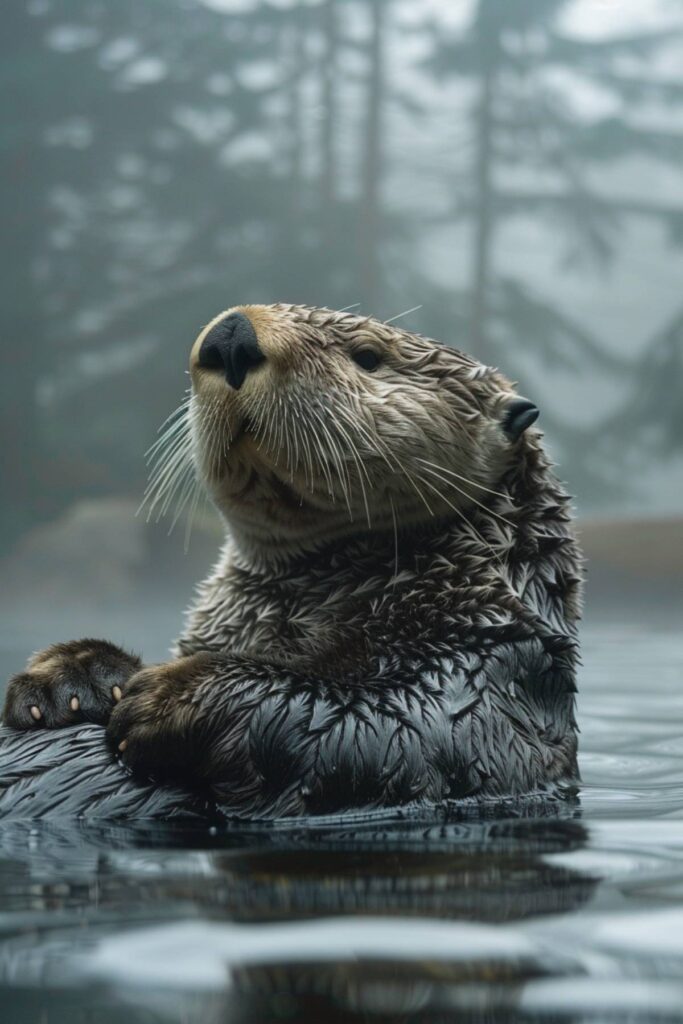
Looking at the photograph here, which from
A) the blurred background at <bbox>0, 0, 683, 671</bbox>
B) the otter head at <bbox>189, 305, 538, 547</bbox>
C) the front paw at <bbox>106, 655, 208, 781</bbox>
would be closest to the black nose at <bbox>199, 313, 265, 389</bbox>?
the otter head at <bbox>189, 305, 538, 547</bbox>

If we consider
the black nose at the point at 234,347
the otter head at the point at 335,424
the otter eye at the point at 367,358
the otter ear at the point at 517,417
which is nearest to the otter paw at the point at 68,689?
the otter head at the point at 335,424

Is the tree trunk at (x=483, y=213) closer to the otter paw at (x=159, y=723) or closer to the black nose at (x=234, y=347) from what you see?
the black nose at (x=234, y=347)

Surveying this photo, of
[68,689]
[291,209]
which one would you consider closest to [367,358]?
[68,689]

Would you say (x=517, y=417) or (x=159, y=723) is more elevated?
(x=517, y=417)

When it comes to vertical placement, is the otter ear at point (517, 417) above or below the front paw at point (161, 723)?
above

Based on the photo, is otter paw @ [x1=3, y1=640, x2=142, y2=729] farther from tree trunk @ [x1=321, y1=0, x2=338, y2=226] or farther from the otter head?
tree trunk @ [x1=321, y1=0, x2=338, y2=226]

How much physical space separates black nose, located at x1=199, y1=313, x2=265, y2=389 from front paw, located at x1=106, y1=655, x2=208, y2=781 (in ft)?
2.41

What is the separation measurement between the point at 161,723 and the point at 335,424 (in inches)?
36.1

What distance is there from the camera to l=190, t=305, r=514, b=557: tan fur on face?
348cm

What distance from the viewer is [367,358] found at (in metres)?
3.81

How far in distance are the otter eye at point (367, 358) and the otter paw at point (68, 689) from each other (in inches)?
40.6

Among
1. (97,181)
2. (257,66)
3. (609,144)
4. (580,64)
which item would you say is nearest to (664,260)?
(609,144)

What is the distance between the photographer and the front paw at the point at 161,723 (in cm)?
305

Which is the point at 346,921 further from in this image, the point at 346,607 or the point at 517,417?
the point at 517,417
